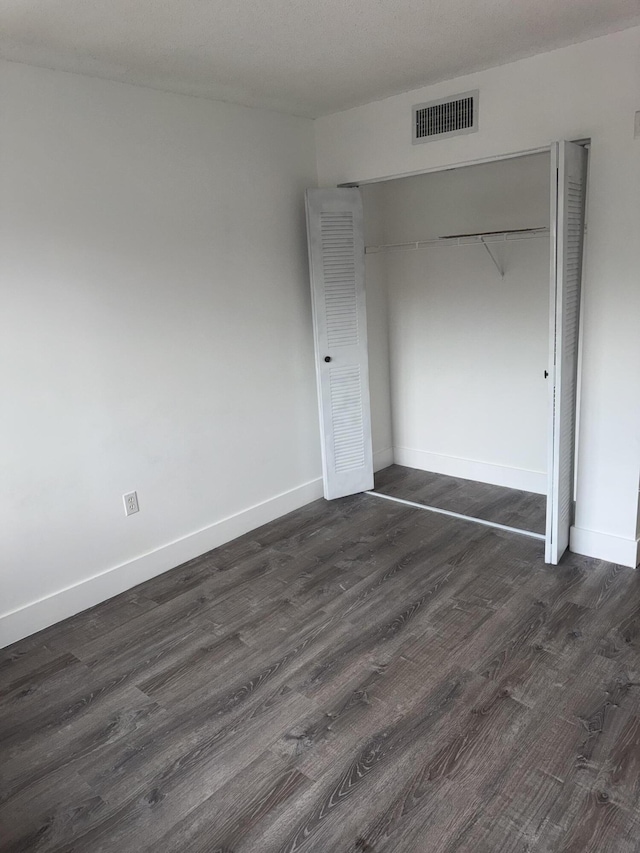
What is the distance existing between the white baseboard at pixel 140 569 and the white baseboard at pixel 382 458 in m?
0.67

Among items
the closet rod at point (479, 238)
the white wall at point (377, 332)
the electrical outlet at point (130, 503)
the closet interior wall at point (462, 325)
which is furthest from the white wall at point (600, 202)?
the electrical outlet at point (130, 503)

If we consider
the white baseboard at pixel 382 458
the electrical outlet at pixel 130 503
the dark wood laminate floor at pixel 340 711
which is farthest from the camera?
the white baseboard at pixel 382 458

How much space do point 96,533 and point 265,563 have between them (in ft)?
3.09

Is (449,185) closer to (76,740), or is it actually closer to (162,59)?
(162,59)

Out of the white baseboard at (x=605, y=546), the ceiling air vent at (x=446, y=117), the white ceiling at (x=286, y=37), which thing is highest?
the white ceiling at (x=286, y=37)

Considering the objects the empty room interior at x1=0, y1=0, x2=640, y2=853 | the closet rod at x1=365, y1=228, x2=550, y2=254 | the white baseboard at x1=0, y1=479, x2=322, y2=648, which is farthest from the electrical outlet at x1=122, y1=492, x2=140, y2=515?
the closet rod at x1=365, y1=228, x2=550, y2=254

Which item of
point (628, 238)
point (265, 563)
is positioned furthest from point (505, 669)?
point (628, 238)

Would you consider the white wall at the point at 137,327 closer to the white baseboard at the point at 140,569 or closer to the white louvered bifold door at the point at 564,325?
the white baseboard at the point at 140,569

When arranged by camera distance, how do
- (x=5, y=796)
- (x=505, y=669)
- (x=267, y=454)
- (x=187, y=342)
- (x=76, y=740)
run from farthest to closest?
1. (x=267, y=454)
2. (x=187, y=342)
3. (x=505, y=669)
4. (x=76, y=740)
5. (x=5, y=796)

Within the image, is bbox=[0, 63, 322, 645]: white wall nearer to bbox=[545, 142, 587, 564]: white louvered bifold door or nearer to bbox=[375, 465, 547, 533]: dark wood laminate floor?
bbox=[375, 465, 547, 533]: dark wood laminate floor

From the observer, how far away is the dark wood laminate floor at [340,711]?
1853 mm

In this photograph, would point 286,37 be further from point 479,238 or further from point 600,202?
point 479,238

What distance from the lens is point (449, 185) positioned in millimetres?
4258

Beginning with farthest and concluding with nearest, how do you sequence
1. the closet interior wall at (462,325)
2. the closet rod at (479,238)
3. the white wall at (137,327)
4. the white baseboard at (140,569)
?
1. the closet interior wall at (462,325)
2. the closet rod at (479,238)
3. the white baseboard at (140,569)
4. the white wall at (137,327)
